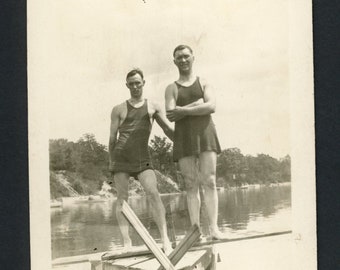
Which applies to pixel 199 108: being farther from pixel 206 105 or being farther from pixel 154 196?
pixel 154 196

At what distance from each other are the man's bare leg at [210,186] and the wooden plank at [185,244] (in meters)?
0.03

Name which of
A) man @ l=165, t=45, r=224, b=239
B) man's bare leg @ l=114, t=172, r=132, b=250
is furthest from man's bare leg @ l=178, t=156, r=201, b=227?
man's bare leg @ l=114, t=172, r=132, b=250

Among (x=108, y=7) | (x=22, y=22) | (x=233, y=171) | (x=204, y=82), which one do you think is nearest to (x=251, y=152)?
(x=233, y=171)

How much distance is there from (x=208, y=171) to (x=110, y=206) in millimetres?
211

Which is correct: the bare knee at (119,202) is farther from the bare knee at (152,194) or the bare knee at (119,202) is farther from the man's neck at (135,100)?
the man's neck at (135,100)

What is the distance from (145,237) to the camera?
1.19 m

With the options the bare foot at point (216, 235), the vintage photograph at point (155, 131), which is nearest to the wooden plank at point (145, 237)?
the vintage photograph at point (155, 131)

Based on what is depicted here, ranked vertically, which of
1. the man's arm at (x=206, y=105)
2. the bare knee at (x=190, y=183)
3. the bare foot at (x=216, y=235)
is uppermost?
the man's arm at (x=206, y=105)

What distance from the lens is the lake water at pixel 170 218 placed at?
1171 mm

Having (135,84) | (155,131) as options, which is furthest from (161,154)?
(135,84)

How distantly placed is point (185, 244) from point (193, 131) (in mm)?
229

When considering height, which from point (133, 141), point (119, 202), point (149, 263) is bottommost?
point (149, 263)

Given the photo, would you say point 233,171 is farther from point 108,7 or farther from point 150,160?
point 108,7

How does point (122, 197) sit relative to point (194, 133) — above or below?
below
